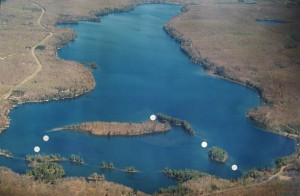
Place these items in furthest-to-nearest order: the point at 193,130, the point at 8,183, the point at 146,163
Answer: the point at 193,130, the point at 146,163, the point at 8,183

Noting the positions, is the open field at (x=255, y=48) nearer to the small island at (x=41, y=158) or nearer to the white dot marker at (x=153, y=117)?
the white dot marker at (x=153, y=117)

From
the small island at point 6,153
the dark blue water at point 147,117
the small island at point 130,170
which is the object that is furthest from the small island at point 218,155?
the small island at point 6,153

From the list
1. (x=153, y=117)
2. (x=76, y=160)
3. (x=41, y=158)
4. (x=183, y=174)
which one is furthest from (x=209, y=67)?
(x=41, y=158)

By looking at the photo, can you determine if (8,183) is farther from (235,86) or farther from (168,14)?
(168,14)

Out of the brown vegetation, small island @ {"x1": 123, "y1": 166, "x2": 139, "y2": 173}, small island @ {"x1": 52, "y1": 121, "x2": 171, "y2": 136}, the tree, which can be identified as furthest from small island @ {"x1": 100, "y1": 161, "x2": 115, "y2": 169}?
small island @ {"x1": 52, "y1": 121, "x2": 171, "y2": 136}

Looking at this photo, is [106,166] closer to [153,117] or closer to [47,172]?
[47,172]

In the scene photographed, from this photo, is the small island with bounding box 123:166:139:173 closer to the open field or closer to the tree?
the tree

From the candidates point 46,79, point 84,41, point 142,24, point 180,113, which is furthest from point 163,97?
point 142,24
